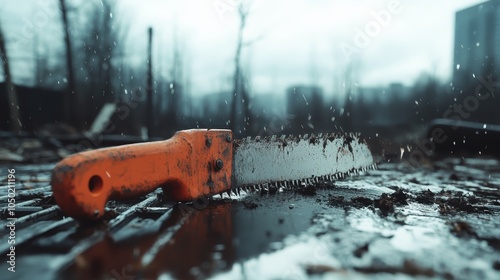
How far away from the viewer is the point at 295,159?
8.07 feet

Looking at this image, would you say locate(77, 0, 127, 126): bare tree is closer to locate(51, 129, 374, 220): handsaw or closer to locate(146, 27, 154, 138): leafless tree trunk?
locate(146, 27, 154, 138): leafless tree trunk

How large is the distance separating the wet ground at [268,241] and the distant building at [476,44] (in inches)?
675

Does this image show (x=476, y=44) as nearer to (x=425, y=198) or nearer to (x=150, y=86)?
(x=150, y=86)

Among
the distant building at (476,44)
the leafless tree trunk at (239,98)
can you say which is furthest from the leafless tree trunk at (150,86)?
the distant building at (476,44)

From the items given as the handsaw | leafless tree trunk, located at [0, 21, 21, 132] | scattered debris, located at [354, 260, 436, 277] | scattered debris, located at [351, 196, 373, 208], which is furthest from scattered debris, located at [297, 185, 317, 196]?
leafless tree trunk, located at [0, 21, 21, 132]

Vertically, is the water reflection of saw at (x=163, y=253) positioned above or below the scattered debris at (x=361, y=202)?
above

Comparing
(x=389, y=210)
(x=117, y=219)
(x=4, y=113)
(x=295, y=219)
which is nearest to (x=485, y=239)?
(x=389, y=210)

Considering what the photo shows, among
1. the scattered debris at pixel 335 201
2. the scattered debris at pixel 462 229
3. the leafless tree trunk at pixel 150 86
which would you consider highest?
the leafless tree trunk at pixel 150 86

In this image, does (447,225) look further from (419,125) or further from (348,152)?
(419,125)

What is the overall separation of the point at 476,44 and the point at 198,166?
80.8 feet

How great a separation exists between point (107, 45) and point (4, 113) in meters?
9.06

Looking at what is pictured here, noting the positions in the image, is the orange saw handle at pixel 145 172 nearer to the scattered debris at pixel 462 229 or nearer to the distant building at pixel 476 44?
the scattered debris at pixel 462 229

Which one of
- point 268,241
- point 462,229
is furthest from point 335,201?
point 268,241

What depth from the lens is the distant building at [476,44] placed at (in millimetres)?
18297
